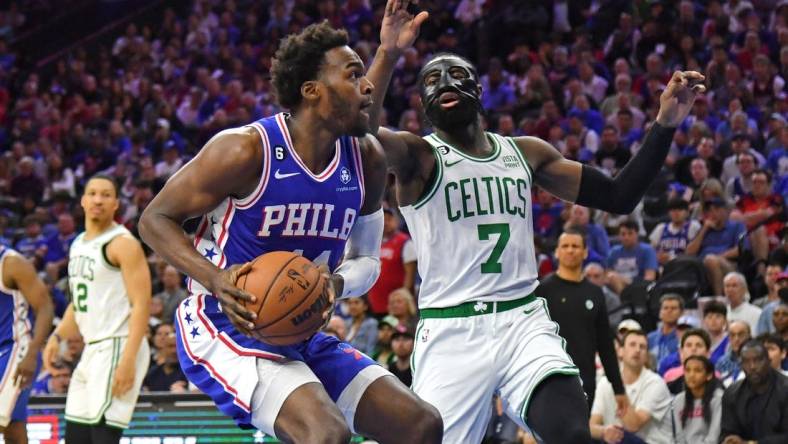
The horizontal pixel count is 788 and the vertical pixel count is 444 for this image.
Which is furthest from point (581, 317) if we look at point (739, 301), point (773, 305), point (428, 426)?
point (428, 426)

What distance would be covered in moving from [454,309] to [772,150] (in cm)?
760

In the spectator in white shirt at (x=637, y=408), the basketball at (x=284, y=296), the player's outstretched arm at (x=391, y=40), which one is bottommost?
the spectator in white shirt at (x=637, y=408)

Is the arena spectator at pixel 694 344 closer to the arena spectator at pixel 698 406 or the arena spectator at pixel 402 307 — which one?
the arena spectator at pixel 698 406

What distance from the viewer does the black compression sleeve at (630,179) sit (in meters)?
5.89

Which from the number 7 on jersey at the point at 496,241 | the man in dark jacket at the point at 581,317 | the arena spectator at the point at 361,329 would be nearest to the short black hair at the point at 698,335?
the man in dark jacket at the point at 581,317

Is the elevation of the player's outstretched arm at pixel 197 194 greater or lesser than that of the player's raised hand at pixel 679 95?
lesser

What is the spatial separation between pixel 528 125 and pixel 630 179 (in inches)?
344

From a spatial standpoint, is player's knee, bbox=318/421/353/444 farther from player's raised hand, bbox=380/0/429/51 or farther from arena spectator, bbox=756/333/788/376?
arena spectator, bbox=756/333/788/376

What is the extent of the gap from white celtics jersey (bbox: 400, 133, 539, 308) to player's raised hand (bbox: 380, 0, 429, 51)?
0.64 m

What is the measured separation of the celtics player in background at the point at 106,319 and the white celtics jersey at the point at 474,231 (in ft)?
8.65

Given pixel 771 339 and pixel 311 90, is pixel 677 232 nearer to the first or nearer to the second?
pixel 771 339

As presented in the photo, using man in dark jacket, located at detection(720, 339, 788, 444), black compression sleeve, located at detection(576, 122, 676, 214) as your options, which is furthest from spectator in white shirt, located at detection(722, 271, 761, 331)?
black compression sleeve, located at detection(576, 122, 676, 214)

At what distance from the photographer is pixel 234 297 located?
432 cm

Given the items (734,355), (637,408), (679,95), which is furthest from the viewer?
(734,355)
